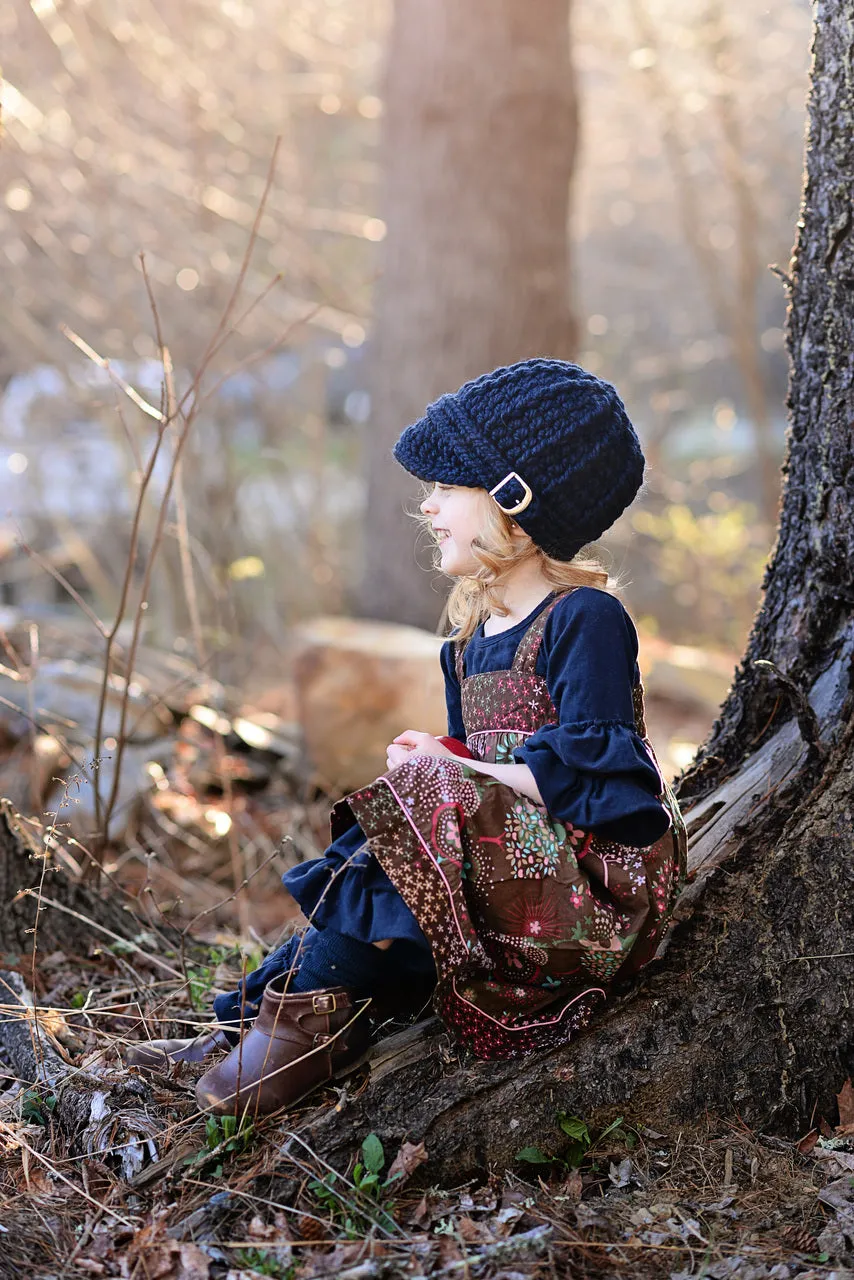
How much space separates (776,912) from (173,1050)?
4.12ft

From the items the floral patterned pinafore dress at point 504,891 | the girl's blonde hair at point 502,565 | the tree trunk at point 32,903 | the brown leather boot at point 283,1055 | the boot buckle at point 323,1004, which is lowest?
the tree trunk at point 32,903

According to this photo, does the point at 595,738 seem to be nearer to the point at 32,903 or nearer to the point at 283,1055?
the point at 283,1055

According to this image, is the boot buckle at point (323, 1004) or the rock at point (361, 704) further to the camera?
the rock at point (361, 704)

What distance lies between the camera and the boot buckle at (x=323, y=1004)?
201cm

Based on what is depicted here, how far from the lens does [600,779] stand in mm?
1916

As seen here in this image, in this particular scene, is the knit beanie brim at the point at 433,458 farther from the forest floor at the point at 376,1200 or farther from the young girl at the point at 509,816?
the forest floor at the point at 376,1200

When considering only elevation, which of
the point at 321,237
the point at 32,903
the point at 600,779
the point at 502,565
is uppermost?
the point at 321,237

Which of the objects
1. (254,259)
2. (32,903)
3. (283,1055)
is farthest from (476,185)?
(283,1055)

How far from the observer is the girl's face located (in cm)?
213

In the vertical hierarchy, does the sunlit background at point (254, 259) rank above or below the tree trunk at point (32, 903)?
above

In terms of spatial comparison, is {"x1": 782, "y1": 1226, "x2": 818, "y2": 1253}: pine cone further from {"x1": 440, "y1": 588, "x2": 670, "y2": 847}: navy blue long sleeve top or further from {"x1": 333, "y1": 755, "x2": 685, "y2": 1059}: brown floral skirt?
{"x1": 440, "y1": 588, "x2": 670, "y2": 847}: navy blue long sleeve top

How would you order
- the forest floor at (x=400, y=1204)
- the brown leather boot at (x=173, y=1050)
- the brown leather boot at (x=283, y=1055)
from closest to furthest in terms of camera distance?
the forest floor at (x=400, y=1204)
the brown leather boot at (x=283, y=1055)
the brown leather boot at (x=173, y=1050)

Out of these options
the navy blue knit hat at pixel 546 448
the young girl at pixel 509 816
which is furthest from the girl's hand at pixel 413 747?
the navy blue knit hat at pixel 546 448

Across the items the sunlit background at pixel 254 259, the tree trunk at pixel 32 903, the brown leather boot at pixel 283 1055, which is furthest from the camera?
the sunlit background at pixel 254 259
